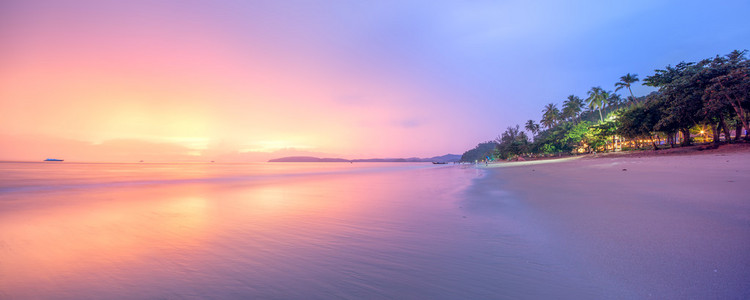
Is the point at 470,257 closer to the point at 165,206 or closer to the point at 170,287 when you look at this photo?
the point at 170,287

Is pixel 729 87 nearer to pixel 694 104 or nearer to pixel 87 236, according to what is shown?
pixel 694 104

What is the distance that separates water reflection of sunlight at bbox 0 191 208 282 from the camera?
340cm

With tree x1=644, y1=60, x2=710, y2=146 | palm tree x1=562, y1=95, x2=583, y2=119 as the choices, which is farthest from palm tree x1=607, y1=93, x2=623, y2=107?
tree x1=644, y1=60, x2=710, y2=146

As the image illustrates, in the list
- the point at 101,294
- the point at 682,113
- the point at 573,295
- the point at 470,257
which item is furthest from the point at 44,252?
the point at 682,113

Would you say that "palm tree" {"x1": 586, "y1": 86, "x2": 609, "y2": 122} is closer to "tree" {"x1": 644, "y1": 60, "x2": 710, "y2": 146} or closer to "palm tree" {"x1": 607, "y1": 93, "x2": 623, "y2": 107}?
"palm tree" {"x1": 607, "y1": 93, "x2": 623, "y2": 107}

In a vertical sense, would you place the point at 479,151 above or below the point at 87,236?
above

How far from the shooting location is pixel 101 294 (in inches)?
98.6

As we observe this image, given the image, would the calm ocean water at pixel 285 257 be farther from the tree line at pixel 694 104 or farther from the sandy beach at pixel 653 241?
the tree line at pixel 694 104

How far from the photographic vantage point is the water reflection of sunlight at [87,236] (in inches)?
134

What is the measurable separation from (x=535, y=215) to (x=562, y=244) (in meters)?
1.96

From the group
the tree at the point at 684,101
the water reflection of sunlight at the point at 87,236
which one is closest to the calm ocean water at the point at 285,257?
the water reflection of sunlight at the point at 87,236

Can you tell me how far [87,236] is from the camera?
4.72 meters

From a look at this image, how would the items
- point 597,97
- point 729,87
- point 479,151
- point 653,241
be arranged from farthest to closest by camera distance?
point 479,151 < point 597,97 < point 729,87 < point 653,241

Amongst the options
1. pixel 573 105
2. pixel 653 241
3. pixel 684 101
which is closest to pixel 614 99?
pixel 573 105
